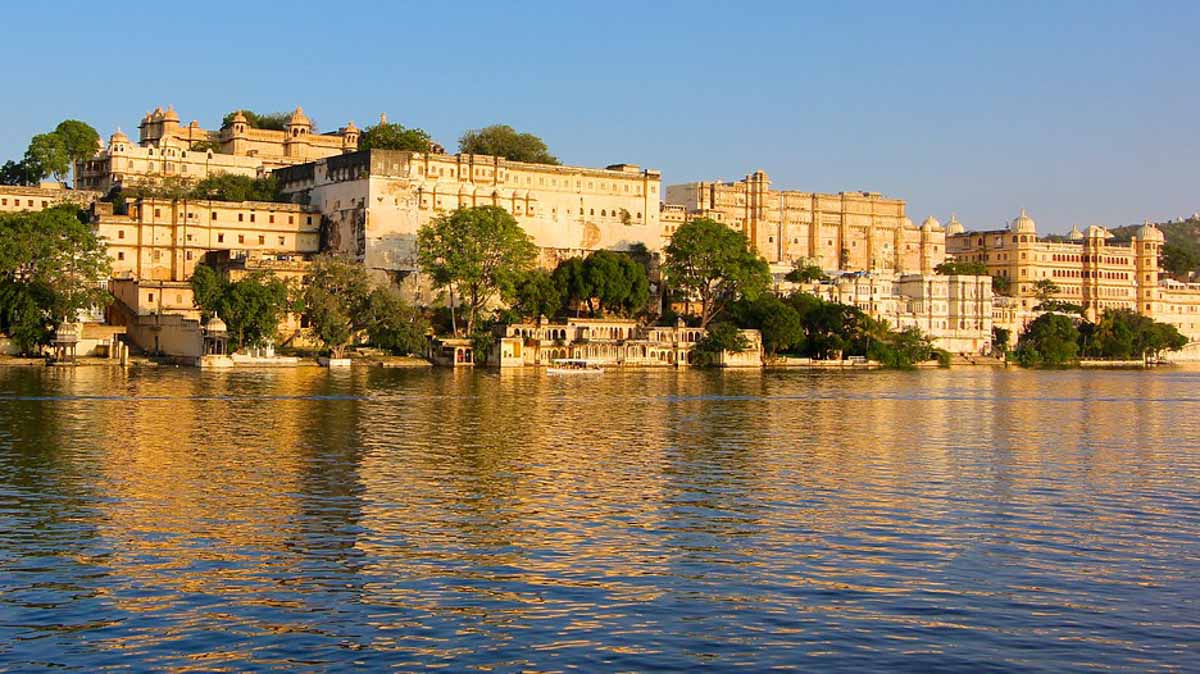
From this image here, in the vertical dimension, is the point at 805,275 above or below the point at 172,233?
below

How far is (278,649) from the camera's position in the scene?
14594 millimetres

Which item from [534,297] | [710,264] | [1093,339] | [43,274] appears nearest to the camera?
[43,274]

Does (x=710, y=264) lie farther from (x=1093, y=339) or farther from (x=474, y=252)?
(x=1093, y=339)

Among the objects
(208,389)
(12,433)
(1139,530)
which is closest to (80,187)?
(208,389)

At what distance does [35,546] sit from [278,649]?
263 inches

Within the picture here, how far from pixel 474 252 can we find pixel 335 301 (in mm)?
9843

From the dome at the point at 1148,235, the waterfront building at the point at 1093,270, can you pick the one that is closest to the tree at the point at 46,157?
the waterfront building at the point at 1093,270

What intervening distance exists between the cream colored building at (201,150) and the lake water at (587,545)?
57.5m

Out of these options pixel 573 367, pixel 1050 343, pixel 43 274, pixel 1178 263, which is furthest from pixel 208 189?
pixel 1178 263

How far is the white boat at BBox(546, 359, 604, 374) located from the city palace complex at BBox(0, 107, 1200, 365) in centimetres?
210

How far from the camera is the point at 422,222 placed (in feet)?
296

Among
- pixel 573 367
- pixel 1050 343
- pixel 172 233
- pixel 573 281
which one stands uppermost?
pixel 172 233

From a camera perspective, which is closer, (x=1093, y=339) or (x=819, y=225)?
(x=1093, y=339)

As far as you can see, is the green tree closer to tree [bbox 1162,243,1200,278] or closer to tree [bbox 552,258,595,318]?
tree [bbox 552,258,595,318]
